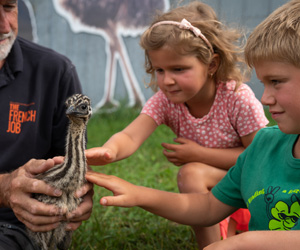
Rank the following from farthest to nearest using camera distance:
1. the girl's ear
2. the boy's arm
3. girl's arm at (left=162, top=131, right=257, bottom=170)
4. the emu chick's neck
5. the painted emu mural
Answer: the painted emu mural, the girl's ear, girl's arm at (left=162, top=131, right=257, bottom=170), the emu chick's neck, the boy's arm

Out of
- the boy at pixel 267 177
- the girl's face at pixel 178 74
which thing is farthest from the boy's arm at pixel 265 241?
the girl's face at pixel 178 74

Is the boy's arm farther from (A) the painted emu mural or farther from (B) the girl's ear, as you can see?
(A) the painted emu mural

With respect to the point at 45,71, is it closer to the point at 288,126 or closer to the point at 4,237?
the point at 4,237

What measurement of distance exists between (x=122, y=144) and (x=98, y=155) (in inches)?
17.1

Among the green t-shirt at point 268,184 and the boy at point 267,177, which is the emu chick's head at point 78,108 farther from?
the green t-shirt at point 268,184

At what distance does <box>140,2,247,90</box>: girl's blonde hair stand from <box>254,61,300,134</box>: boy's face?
45.3 inches

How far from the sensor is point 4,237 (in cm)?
283

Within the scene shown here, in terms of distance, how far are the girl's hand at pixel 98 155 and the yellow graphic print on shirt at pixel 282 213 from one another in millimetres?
1105

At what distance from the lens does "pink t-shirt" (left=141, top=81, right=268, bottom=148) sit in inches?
133

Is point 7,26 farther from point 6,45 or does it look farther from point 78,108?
point 78,108

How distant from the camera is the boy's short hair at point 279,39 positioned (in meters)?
2.13

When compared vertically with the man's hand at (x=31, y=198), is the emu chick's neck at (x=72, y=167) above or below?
above

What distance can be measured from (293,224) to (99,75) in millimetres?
7388

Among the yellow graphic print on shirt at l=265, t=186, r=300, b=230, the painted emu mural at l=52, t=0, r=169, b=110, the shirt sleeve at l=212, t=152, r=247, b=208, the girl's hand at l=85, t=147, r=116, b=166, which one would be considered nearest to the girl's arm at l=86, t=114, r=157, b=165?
the girl's hand at l=85, t=147, r=116, b=166
